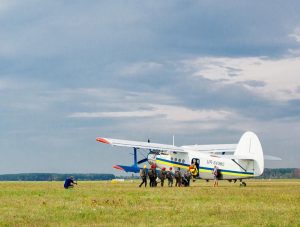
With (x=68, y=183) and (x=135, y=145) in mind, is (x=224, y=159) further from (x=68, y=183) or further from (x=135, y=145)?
Answer: (x=68, y=183)

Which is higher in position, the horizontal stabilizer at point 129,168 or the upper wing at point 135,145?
the upper wing at point 135,145

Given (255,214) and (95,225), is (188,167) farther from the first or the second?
(95,225)

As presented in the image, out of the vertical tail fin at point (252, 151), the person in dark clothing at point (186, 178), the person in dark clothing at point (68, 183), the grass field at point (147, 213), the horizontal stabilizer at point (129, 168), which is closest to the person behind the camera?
the grass field at point (147, 213)

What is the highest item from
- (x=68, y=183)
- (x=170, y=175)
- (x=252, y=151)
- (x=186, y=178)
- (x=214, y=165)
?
(x=252, y=151)

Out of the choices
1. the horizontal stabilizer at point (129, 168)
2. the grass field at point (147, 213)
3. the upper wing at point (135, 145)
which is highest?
the upper wing at point (135, 145)

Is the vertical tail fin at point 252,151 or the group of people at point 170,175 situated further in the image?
the vertical tail fin at point 252,151

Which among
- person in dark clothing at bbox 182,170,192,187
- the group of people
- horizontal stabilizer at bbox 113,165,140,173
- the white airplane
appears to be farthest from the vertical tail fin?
horizontal stabilizer at bbox 113,165,140,173

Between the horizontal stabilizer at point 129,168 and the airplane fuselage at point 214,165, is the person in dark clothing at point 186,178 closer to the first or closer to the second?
the airplane fuselage at point 214,165

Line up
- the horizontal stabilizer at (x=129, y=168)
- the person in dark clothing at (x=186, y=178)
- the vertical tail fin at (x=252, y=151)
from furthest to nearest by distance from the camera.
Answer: the horizontal stabilizer at (x=129, y=168), the vertical tail fin at (x=252, y=151), the person in dark clothing at (x=186, y=178)

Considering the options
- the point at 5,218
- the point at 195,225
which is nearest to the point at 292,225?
the point at 195,225

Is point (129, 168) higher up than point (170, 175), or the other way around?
point (129, 168)

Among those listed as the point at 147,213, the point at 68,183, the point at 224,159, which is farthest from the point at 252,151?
the point at 147,213

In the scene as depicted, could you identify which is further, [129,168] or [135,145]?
[129,168]

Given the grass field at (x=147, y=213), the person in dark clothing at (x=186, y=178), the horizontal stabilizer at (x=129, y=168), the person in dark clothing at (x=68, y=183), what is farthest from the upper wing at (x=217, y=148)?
the grass field at (x=147, y=213)
